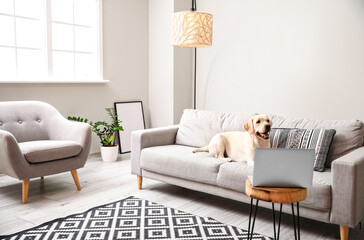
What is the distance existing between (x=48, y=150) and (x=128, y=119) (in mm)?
2175

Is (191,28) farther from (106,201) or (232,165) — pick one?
(106,201)

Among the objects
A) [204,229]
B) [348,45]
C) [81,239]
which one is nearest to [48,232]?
[81,239]

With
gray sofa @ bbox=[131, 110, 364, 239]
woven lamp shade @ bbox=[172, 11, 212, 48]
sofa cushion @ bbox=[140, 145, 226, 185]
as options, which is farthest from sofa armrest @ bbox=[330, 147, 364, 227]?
woven lamp shade @ bbox=[172, 11, 212, 48]

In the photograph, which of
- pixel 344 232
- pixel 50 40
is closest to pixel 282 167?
pixel 344 232

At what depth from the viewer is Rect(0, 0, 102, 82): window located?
404 cm

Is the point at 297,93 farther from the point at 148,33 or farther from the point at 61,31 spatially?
the point at 61,31

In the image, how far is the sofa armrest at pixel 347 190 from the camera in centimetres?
225

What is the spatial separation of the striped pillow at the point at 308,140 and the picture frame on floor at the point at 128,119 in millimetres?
2671

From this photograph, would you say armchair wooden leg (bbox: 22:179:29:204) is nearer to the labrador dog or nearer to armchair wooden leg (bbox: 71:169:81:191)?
armchair wooden leg (bbox: 71:169:81:191)

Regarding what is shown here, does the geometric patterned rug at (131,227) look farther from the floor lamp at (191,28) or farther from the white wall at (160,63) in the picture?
the white wall at (160,63)

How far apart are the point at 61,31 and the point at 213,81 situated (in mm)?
2214

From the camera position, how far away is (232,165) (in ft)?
9.29

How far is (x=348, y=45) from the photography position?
164 inches

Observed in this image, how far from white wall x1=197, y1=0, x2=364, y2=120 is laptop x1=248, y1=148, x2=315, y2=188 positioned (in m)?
2.73
